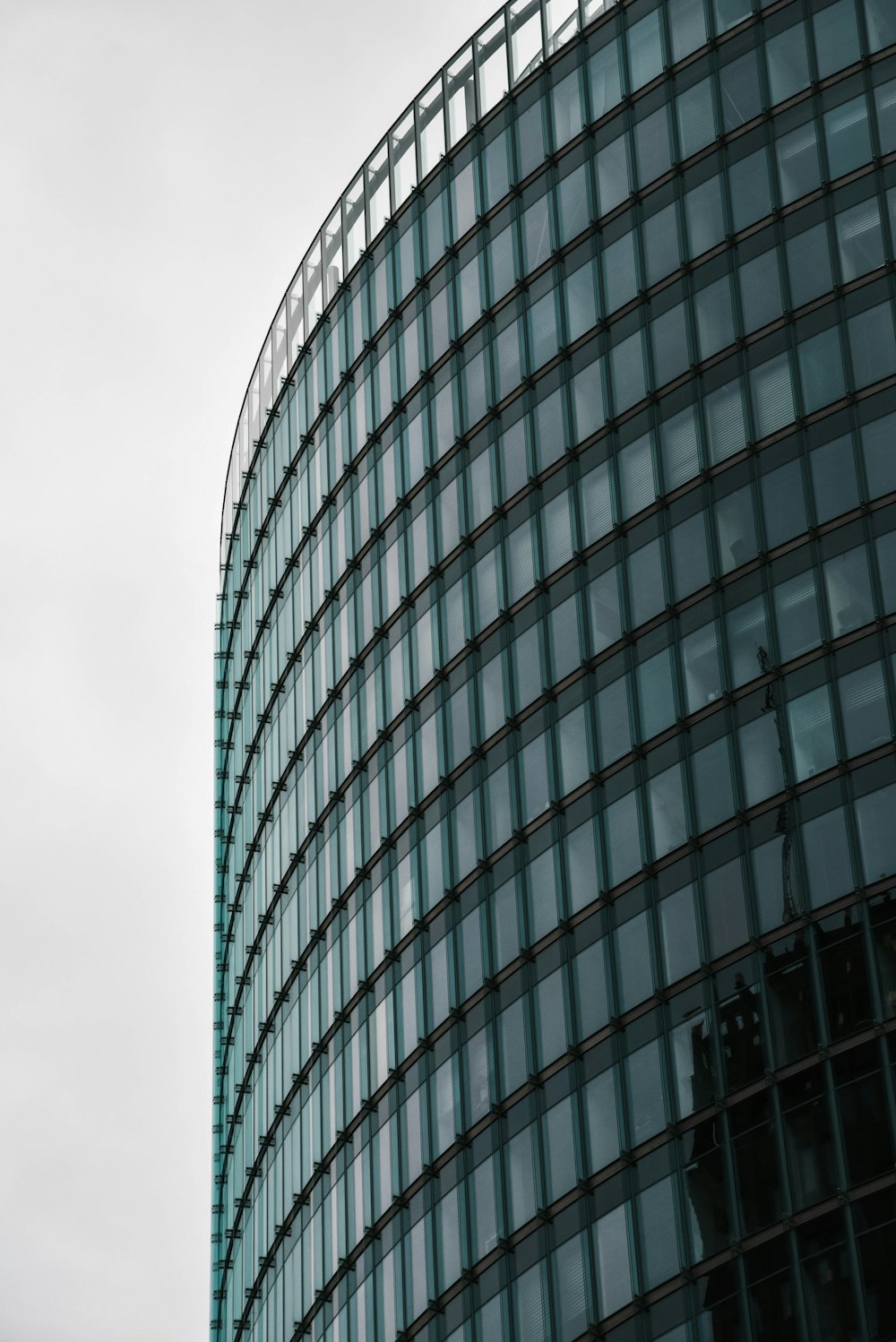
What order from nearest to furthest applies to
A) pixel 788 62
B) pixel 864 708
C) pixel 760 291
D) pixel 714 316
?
pixel 864 708 → pixel 760 291 → pixel 714 316 → pixel 788 62

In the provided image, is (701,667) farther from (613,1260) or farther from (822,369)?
(613,1260)

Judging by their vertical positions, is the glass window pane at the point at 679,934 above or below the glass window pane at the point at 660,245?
below

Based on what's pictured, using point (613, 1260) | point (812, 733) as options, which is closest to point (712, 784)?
point (812, 733)

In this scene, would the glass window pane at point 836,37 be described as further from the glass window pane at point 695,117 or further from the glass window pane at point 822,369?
the glass window pane at point 822,369

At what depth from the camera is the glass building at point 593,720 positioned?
54.1 metres

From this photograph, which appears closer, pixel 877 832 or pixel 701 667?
pixel 877 832

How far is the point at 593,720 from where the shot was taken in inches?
2411

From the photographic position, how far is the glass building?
54062mm

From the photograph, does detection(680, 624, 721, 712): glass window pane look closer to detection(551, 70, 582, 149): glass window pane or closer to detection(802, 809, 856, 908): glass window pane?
detection(802, 809, 856, 908): glass window pane

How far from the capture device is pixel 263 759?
80.7 m

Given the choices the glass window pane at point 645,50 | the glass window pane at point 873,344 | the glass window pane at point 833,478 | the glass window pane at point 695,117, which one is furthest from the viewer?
the glass window pane at point 645,50

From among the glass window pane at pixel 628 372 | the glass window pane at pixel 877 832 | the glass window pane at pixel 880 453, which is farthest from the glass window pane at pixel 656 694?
the glass window pane at pixel 628 372

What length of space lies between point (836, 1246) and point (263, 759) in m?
33.2

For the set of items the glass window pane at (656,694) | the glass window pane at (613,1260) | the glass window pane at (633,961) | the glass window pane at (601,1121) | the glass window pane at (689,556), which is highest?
the glass window pane at (689,556)
